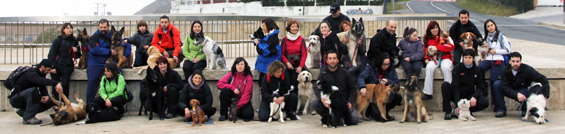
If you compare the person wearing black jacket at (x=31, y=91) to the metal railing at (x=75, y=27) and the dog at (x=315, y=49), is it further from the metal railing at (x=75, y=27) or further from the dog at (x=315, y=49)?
the dog at (x=315, y=49)

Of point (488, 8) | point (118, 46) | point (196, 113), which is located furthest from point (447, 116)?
point (488, 8)

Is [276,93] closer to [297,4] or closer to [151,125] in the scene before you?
[151,125]

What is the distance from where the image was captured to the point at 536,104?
8.80m

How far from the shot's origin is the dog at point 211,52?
32.2ft

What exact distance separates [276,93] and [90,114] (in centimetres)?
276

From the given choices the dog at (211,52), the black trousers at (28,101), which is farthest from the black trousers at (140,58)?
the black trousers at (28,101)

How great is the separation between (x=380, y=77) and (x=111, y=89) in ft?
13.5

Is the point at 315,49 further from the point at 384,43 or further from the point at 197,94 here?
the point at 197,94

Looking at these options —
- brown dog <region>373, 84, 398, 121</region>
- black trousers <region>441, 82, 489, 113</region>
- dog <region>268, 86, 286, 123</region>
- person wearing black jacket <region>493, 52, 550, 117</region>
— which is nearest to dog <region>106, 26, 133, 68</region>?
dog <region>268, 86, 286, 123</region>

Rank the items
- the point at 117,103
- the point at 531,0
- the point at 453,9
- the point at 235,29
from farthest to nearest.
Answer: the point at 453,9 → the point at 531,0 → the point at 235,29 → the point at 117,103

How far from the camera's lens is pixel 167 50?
10.6 metres

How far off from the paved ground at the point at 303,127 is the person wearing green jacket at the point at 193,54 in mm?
1006

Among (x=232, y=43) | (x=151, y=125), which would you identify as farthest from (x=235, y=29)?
(x=151, y=125)

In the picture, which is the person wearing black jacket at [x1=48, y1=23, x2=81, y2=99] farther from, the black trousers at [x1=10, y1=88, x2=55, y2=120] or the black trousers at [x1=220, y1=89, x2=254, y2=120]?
the black trousers at [x1=220, y1=89, x2=254, y2=120]
